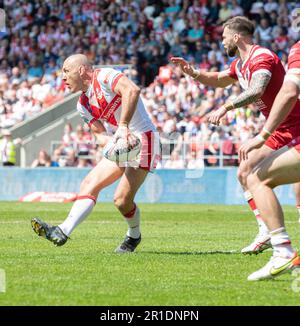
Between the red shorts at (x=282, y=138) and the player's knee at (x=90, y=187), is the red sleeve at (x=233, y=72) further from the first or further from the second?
the player's knee at (x=90, y=187)

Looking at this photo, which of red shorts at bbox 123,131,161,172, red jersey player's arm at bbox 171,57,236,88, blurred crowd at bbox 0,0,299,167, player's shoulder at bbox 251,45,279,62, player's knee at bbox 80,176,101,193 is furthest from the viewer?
blurred crowd at bbox 0,0,299,167

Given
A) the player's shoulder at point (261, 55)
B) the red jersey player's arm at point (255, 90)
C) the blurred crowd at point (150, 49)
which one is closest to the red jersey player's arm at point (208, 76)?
the player's shoulder at point (261, 55)

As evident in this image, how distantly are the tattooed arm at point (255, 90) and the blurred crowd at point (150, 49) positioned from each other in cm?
1557

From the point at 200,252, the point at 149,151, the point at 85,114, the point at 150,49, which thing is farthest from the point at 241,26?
the point at 150,49

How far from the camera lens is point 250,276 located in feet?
29.0

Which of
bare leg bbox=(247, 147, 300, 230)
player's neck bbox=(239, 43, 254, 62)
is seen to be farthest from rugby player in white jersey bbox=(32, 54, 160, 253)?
bare leg bbox=(247, 147, 300, 230)

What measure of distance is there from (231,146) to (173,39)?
6.82 meters

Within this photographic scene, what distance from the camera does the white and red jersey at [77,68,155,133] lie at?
1099 centimetres

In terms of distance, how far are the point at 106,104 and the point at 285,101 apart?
3.44 meters

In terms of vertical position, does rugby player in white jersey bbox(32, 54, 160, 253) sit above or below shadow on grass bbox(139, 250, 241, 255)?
above

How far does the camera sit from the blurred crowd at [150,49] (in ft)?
88.4

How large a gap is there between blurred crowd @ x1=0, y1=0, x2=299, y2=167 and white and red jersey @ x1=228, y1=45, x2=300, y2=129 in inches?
581

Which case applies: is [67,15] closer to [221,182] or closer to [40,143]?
[40,143]

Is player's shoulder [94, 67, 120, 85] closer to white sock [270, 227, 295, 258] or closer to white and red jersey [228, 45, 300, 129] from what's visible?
white and red jersey [228, 45, 300, 129]
